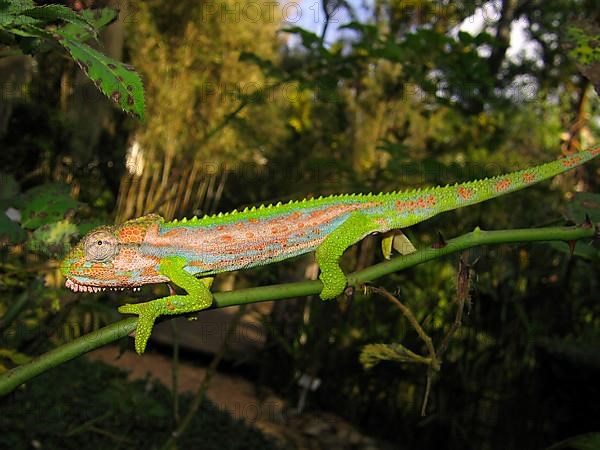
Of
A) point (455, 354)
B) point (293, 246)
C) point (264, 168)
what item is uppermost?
point (264, 168)

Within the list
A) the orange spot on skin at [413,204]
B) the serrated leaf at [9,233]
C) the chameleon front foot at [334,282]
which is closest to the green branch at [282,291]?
the chameleon front foot at [334,282]

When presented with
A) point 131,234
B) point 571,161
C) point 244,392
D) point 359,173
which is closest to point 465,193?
point 571,161

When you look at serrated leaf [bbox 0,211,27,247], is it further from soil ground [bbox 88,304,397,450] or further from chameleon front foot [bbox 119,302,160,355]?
soil ground [bbox 88,304,397,450]

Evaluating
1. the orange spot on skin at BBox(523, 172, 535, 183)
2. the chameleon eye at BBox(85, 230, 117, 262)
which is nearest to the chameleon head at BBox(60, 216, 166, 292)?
the chameleon eye at BBox(85, 230, 117, 262)

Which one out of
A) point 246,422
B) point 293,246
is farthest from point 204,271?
point 246,422

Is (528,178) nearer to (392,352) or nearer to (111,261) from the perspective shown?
(392,352)

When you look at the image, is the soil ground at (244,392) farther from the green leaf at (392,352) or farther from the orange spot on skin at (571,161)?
the orange spot on skin at (571,161)

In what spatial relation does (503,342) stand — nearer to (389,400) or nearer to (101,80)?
(389,400)
